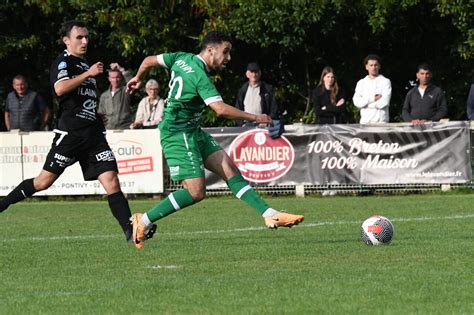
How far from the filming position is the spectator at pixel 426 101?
1925 cm

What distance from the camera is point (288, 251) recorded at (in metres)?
10.2

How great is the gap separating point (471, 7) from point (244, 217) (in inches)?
363

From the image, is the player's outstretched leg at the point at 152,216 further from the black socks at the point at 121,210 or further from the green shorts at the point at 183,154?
the black socks at the point at 121,210

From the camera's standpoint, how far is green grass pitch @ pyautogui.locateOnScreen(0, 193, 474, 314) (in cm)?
724

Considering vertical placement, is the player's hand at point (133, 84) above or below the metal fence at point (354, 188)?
above

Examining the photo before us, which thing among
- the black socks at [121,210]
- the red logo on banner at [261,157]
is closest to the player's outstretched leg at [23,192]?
the black socks at [121,210]

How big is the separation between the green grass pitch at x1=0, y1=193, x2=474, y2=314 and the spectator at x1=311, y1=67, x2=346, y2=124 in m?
4.67

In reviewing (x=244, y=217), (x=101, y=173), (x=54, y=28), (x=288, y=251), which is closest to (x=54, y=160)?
(x=101, y=173)

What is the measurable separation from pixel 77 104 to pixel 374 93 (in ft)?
27.8

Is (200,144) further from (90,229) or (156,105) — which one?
(156,105)

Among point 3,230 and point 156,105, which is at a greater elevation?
point 156,105

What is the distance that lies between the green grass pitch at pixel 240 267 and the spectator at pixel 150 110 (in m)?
5.16

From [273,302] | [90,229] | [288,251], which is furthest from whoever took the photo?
[90,229]

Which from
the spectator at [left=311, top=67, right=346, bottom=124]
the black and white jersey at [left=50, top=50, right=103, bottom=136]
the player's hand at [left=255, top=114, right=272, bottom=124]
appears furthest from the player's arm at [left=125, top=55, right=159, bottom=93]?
the spectator at [left=311, top=67, right=346, bottom=124]
